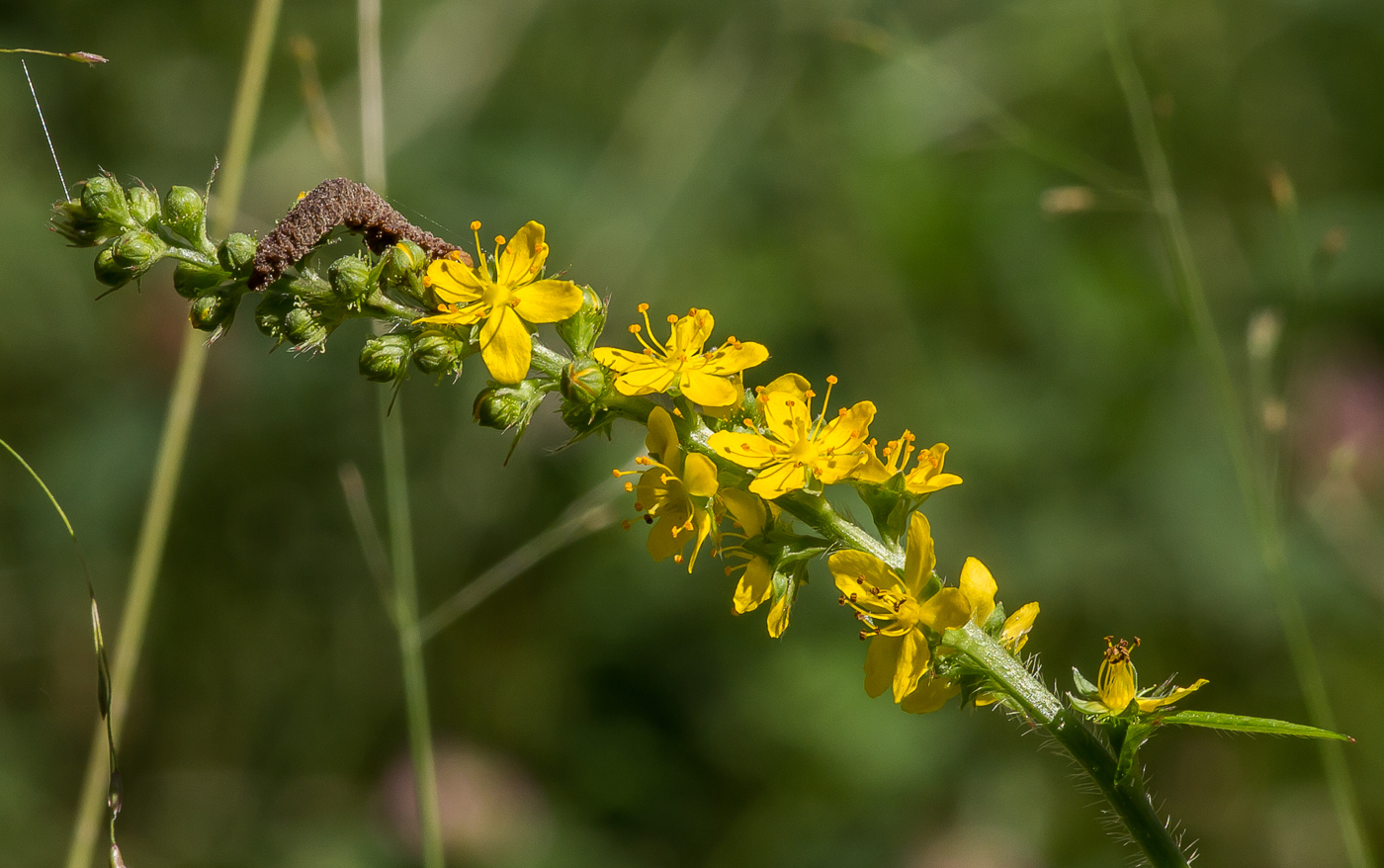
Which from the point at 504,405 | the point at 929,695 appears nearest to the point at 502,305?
the point at 504,405

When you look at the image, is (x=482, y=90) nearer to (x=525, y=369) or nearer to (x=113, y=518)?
(x=113, y=518)

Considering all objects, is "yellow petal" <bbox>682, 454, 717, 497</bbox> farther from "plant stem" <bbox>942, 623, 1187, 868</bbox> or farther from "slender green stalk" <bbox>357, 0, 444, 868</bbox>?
"slender green stalk" <bbox>357, 0, 444, 868</bbox>

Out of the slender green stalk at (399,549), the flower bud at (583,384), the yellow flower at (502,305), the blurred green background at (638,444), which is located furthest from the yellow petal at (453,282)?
the blurred green background at (638,444)

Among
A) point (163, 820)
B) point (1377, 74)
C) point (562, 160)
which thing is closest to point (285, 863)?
point (163, 820)

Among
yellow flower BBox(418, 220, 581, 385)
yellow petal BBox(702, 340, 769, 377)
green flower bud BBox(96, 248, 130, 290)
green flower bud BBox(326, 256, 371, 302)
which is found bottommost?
green flower bud BBox(96, 248, 130, 290)

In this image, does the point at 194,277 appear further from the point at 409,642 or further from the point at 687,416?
the point at 409,642

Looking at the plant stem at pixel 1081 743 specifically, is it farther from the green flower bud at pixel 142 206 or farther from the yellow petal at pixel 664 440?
the green flower bud at pixel 142 206

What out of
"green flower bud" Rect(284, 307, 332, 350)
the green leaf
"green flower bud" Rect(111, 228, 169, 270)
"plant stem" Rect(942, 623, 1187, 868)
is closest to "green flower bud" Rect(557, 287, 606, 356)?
"green flower bud" Rect(284, 307, 332, 350)
